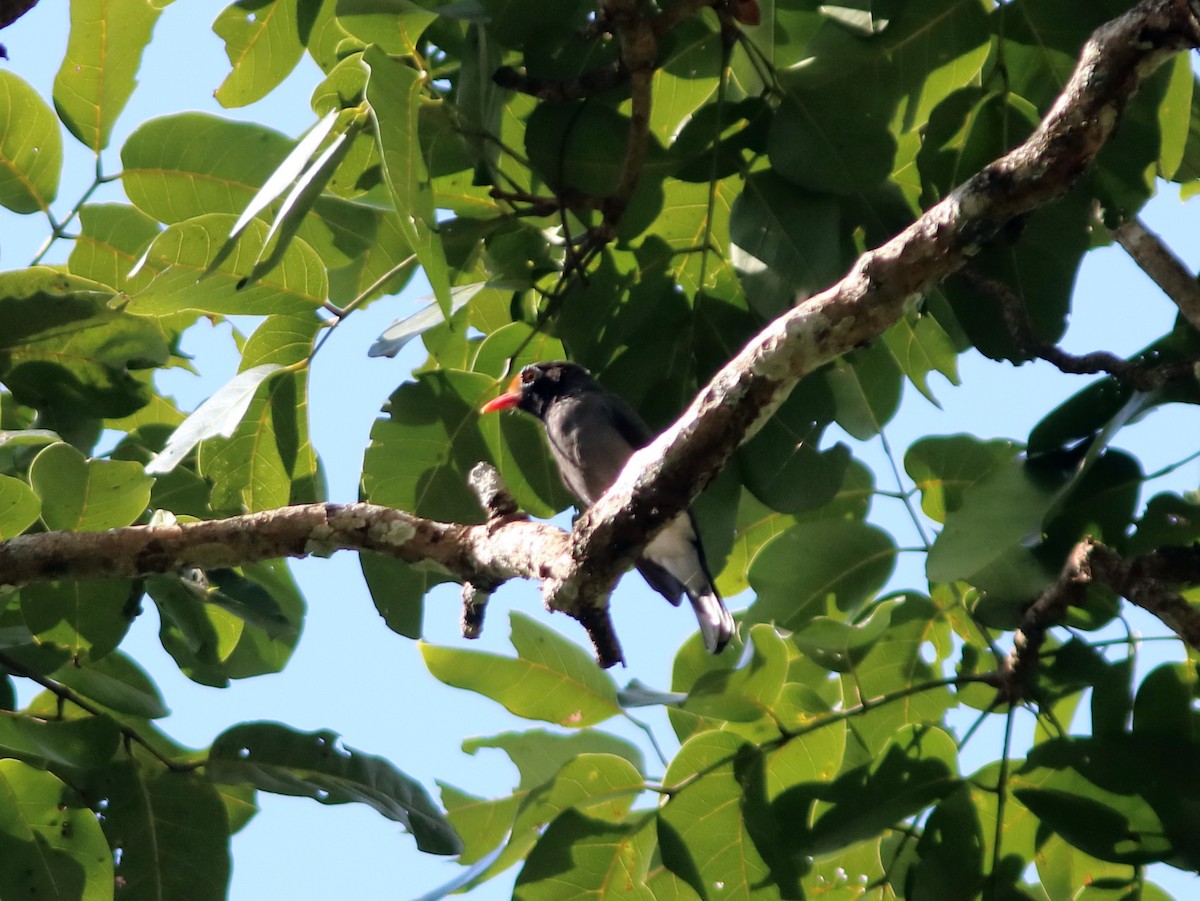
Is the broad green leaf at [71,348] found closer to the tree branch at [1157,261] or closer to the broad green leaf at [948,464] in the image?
the broad green leaf at [948,464]

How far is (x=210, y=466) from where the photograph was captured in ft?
10.3

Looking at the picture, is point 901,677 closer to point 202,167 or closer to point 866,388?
point 866,388

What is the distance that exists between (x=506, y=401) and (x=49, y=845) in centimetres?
157

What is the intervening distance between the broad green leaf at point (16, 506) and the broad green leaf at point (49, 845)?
0.60 m

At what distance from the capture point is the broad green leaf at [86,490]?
276cm

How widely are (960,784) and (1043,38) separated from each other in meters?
1.71

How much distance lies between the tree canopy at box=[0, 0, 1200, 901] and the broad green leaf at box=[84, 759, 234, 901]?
10 millimetres

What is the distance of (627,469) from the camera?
243 centimetres

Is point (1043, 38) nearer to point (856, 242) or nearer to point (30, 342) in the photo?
point (856, 242)

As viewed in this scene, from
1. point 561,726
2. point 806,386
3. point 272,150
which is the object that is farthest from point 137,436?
point 806,386

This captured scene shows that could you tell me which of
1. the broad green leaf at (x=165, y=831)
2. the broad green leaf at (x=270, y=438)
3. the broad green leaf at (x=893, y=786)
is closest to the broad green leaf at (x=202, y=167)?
the broad green leaf at (x=270, y=438)

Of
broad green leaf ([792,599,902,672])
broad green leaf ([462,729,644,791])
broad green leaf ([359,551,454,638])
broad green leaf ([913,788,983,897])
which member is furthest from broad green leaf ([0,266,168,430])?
broad green leaf ([913,788,983,897])

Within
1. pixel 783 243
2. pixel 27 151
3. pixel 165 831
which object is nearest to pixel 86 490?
pixel 165 831

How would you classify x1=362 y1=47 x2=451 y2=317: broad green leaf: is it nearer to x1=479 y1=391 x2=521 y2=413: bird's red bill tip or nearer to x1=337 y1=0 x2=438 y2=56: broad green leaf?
x1=337 y1=0 x2=438 y2=56: broad green leaf
